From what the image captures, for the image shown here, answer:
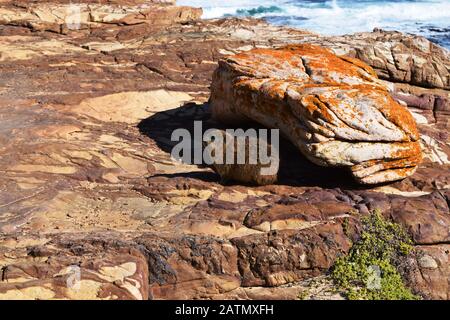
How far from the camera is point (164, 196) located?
10.9m

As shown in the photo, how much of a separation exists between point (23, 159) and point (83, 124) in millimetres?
2353

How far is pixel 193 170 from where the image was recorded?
1215 cm

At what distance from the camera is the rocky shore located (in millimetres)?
9078

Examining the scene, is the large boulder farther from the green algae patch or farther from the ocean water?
the ocean water

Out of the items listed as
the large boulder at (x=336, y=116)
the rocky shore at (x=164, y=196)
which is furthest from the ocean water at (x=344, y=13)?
the large boulder at (x=336, y=116)

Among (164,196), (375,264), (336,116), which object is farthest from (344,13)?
(375,264)

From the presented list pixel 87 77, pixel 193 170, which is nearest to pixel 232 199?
pixel 193 170

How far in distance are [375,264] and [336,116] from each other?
8.50ft

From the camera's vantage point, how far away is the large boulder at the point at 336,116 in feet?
34.6

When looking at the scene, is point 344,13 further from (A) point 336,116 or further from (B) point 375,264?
(B) point 375,264

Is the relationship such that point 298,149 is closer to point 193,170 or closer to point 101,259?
point 193,170

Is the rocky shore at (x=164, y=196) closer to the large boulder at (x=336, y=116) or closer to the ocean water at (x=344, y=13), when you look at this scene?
the large boulder at (x=336, y=116)

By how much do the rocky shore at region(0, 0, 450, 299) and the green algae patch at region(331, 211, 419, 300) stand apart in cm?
16

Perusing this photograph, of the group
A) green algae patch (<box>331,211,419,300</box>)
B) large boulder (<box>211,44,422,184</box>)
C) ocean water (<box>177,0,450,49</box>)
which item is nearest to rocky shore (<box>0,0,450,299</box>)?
green algae patch (<box>331,211,419,300</box>)
